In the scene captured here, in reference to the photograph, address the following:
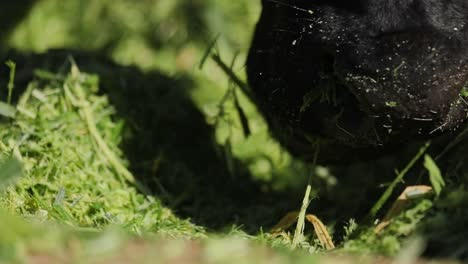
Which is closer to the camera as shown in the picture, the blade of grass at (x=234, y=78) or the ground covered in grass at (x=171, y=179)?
the ground covered in grass at (x=171, y=179)

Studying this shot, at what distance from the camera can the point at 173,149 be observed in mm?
3477

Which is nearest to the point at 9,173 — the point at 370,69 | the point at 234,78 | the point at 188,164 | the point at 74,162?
the point at 74,162

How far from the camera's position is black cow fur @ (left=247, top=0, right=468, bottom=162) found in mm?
2328

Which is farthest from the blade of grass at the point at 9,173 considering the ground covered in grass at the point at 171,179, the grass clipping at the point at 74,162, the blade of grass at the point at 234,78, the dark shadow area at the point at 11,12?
the dark shadow area at the point at 11,12

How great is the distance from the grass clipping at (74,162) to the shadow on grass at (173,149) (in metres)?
0.10

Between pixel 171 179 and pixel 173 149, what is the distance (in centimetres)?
24

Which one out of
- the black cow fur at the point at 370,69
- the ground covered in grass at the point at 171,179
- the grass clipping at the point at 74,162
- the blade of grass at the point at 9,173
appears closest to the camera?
the ground covered in grass at the point at 171,179

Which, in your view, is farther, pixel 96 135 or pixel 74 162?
pixel 96 135

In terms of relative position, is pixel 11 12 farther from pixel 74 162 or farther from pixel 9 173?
pixel 9 173

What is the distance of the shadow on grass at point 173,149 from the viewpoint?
123 inches

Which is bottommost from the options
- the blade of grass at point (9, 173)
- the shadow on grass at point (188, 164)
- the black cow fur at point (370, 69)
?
the shadow on grass at point (188, 164)

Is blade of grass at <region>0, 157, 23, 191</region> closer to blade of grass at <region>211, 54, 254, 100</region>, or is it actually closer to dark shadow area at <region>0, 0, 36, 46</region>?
blade of grass at <region>211, 54, 254, 100</region>

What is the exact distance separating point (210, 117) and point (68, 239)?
1.72 m

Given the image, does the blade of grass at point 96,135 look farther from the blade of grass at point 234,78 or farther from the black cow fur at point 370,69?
the black cow fur at point 370,69
